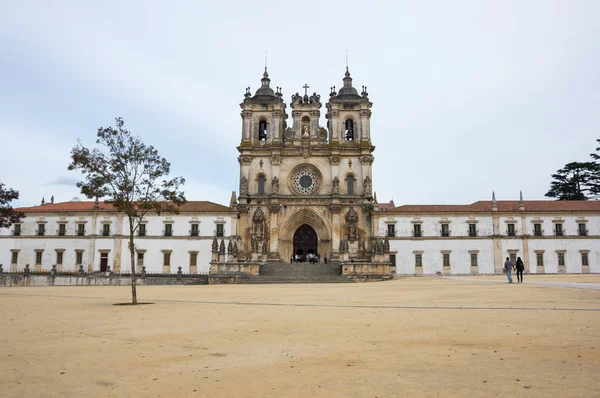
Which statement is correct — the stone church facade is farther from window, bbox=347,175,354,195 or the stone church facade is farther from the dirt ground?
the dirt ground

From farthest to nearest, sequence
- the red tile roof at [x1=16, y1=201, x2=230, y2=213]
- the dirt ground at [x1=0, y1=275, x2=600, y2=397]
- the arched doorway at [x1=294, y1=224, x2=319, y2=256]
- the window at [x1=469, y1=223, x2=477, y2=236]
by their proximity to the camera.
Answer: the red tile roof at [x1=16, y1=201, x2=230, y2=213], the window at [x1=469, y1=223, x2=477, y2=236], the arched doorway at [x1=294, y1=224, x2=319, y2=256], the dirt ground at [x1=0, y1=275, x2=600, y2=397]

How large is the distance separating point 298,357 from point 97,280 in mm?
31454

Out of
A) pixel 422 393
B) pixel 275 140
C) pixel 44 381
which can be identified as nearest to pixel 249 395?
pixel 422 393

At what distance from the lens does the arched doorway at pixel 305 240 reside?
150ft

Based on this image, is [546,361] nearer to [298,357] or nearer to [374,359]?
[374,359]

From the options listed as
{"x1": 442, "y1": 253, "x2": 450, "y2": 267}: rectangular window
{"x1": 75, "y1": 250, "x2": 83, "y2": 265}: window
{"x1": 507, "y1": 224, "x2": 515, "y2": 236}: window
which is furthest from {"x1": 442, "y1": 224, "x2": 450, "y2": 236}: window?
{"x1": 75, "y1": 250, "x2": 83, "y2": 265}: window

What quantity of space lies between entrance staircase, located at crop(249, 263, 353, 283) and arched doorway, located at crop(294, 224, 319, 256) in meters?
6.82

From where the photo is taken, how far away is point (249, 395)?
489cm

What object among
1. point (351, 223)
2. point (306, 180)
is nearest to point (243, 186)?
point (306, 180)

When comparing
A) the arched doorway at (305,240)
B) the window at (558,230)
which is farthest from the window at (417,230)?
the window at (558,230)

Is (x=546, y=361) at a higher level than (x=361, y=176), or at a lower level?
lower

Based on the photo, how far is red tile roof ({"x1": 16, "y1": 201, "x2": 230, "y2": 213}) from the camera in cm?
4833

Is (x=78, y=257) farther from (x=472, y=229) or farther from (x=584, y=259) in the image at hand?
(x=584, y=259)

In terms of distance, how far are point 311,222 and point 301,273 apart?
910cm
